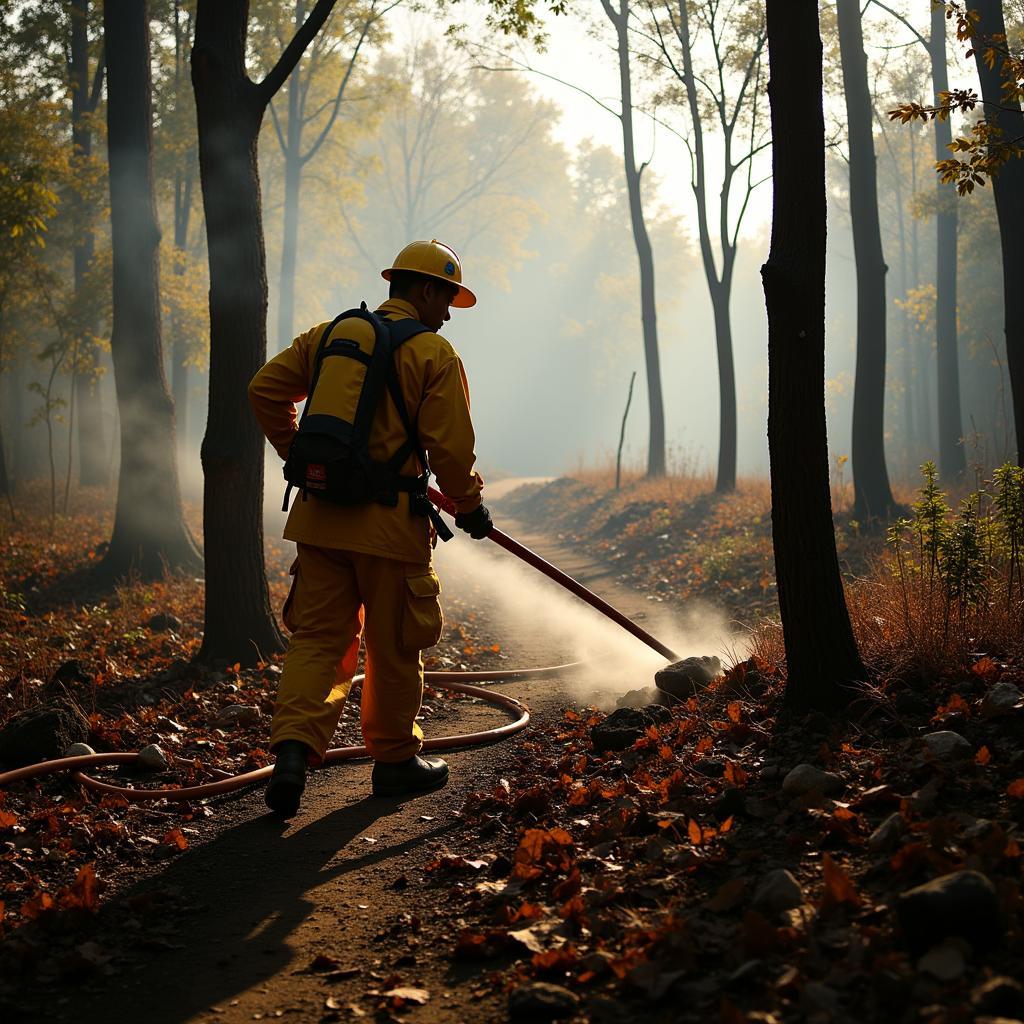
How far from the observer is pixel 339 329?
14.7 feet

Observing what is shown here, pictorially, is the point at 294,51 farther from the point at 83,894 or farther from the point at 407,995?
the point at 407,995

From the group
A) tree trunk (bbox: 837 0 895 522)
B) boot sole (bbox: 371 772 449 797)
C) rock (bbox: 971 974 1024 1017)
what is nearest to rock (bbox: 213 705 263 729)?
boot sole (bbox: 371 772 449 797)

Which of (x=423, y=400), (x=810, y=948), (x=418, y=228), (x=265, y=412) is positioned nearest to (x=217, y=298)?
(x=265, y=412)

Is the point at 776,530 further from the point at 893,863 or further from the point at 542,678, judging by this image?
the point at 542,678

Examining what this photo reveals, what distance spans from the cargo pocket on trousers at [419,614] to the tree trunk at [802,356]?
1.64m

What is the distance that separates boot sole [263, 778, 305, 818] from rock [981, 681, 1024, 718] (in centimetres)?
281

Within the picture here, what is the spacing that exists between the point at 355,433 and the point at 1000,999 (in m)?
3.10

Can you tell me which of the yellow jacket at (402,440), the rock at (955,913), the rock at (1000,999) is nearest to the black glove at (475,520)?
the yellow jacket at (402,440)

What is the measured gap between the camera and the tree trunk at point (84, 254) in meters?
19.6

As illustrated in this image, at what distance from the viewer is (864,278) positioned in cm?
1337

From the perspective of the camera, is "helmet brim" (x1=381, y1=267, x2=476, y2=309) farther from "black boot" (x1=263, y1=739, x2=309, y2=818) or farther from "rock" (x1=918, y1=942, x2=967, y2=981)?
"rock" (x1=918, y1=942, x2=967, y2=981)

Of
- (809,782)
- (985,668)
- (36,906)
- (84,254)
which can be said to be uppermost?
(84,254)

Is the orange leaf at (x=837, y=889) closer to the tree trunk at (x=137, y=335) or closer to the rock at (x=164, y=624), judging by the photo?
the rock at (x=164, y=624)

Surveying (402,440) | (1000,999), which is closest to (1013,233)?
(402,440)
